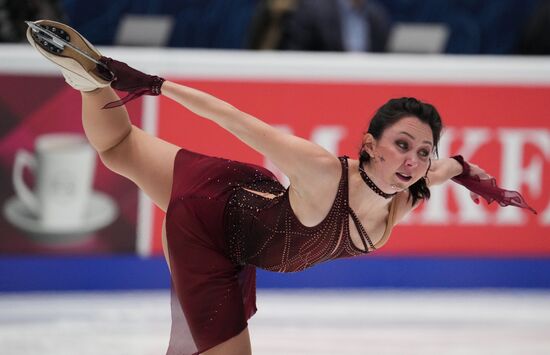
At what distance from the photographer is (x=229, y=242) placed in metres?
3.43

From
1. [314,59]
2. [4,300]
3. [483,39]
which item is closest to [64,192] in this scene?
[4,300]

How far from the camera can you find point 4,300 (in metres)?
5.05

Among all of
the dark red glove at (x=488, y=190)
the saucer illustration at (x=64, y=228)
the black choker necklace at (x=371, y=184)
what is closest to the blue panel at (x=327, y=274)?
the saucer illustration at (x=64, y=228)

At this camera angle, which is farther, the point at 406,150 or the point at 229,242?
the point at 229,242

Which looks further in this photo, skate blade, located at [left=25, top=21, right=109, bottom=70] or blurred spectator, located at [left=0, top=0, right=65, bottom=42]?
blurred spectator, located at [left=0, top=0, right=65, bottom=42]

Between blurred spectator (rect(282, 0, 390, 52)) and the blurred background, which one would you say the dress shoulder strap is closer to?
the blurred background

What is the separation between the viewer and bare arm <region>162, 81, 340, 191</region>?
306 cm

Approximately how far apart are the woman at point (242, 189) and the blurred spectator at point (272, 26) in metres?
2.31

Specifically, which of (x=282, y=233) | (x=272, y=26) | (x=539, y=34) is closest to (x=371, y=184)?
(x=282, y=233)

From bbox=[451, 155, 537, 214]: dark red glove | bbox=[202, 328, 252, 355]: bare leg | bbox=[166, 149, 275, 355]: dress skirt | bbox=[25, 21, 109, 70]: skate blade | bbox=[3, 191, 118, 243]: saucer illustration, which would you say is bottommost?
bbox=[3, 191, 118, 243]: saucer illustration

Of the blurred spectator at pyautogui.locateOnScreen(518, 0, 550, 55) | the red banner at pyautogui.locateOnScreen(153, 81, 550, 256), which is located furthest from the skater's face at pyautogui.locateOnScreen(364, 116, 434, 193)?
the blurred spectator at pyautogui.locateOnScreen(518, 0, 550, 55)

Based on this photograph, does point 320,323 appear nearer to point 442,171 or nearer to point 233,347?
point 442,171

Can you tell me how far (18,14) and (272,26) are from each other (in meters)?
1.44

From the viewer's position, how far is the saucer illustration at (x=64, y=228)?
5055 millimetres
